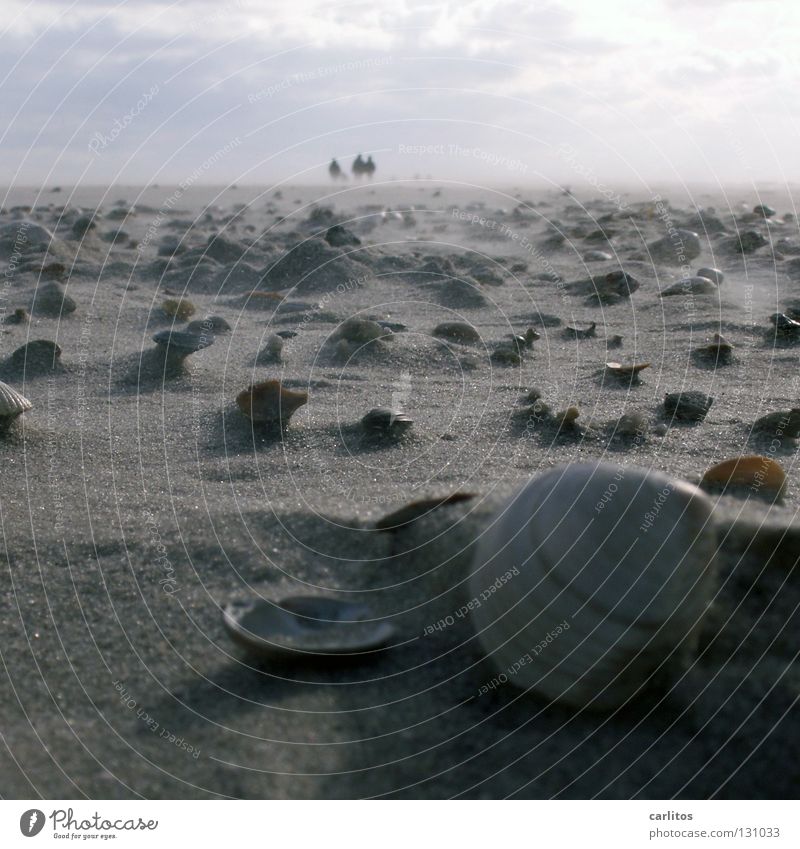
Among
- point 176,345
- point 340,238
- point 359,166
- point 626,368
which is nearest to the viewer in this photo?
point 626,368

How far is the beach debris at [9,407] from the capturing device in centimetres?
417

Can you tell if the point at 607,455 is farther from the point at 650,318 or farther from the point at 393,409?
the point at 650,318

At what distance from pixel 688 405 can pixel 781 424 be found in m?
0.45

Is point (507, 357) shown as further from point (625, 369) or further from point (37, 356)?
point (37, 356)

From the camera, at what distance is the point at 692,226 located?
12773 millimetres

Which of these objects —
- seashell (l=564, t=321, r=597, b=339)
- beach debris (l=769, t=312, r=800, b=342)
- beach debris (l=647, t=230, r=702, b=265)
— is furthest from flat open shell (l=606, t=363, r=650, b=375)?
beach debris (l=647, t=230, r=702, b=265)

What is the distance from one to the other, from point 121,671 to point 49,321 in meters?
5.25

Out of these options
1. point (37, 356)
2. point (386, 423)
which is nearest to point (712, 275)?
point (386, 423)

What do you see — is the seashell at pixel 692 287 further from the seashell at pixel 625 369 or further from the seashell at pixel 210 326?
the seashell at pixel 210 326

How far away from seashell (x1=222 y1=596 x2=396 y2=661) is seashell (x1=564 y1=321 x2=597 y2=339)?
166 inches

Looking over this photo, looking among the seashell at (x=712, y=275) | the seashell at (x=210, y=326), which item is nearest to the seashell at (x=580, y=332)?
the seashell at (x=712, y=275)

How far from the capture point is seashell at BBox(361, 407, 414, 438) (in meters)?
4.24
